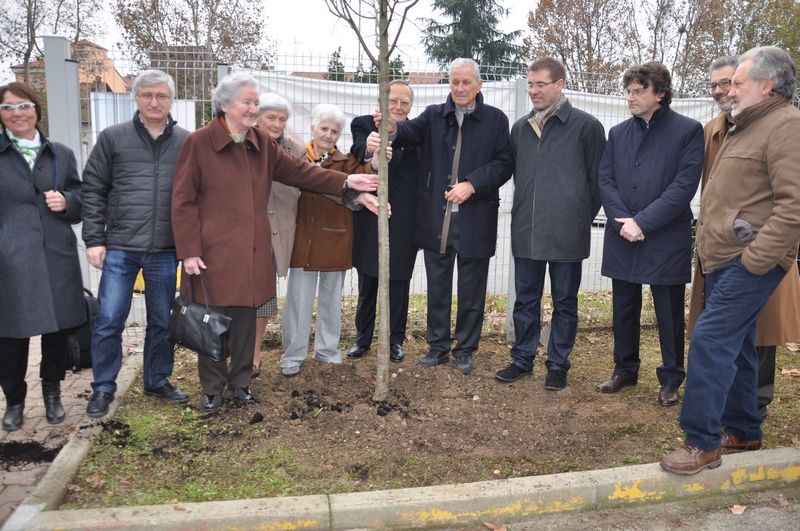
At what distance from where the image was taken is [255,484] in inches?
142

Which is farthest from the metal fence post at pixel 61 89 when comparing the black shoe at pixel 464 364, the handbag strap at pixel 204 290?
→ the black shoe at pixel 464 364

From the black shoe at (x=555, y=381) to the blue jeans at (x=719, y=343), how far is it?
136cm

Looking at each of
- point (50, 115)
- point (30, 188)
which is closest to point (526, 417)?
point (30, 188)

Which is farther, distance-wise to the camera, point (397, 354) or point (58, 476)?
point (397, 354)

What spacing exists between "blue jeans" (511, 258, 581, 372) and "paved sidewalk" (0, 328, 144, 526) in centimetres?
314

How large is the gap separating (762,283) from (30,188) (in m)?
4.26

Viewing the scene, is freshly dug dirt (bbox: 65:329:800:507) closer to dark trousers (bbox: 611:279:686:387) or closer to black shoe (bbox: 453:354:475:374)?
black shoe (bbox: 453:354:475:374)

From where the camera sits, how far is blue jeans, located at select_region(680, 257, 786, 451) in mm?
3629

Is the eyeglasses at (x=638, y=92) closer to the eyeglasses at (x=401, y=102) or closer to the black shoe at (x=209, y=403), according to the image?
the eyeglasses at (x=401, y=102)

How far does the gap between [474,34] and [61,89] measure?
27.1 meters

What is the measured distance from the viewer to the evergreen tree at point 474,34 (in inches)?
1173

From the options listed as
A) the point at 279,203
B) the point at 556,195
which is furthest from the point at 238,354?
the point at 556,195

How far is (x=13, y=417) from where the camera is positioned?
4.43 metres

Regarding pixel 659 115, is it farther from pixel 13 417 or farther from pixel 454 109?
pixel 13 417
